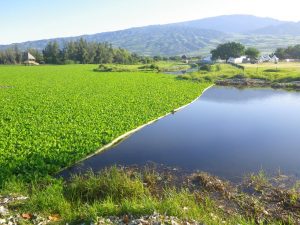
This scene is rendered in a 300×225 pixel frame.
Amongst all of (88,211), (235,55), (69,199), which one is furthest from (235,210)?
(235,55)

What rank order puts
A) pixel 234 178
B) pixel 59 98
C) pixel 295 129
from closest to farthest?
pixel 234 178 < pixel 295 129 < pixel 59 98

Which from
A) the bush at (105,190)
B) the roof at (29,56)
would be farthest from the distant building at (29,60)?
the bush at (105,190)

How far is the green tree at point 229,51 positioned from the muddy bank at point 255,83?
68.0 metres

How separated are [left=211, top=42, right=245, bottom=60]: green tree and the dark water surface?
324 ft

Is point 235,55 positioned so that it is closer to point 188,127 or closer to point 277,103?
point 277,103

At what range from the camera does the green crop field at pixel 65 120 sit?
2166cm

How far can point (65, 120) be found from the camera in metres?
31.6

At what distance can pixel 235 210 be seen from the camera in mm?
15328

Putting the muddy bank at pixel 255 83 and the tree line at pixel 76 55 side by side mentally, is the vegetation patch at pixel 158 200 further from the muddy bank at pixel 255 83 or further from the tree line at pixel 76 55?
the tree line at pixel 76 55

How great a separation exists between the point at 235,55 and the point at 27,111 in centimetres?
11611

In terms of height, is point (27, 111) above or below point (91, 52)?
below

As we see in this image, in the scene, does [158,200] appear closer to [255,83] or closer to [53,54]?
[255,83]

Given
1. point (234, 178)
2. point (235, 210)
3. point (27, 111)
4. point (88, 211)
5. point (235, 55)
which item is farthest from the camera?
point (235, 55)

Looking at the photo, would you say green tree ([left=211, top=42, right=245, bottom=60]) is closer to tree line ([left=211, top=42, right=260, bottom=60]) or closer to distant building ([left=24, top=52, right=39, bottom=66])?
tree line ([left=211, top=42, right=260, bottom=60])
